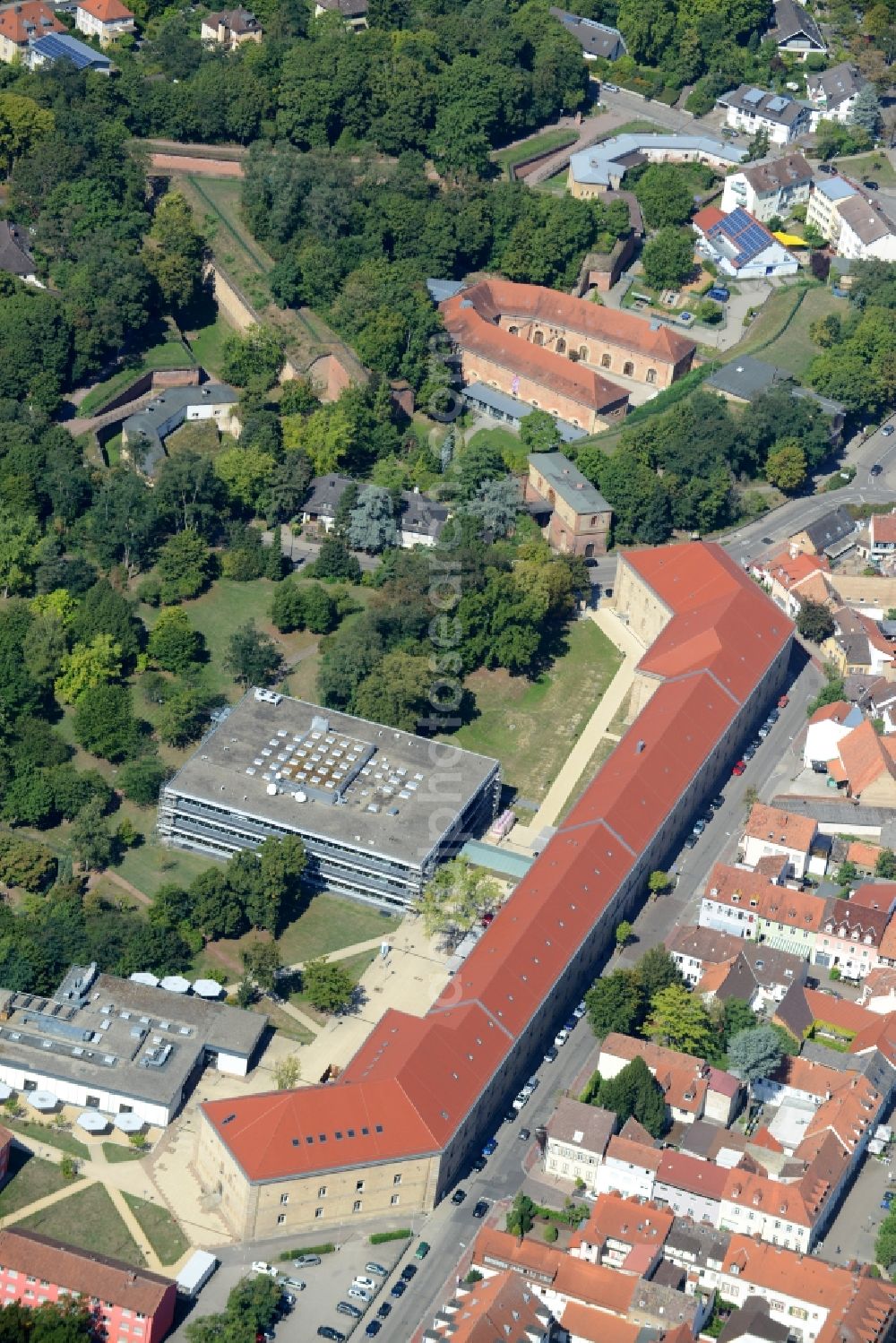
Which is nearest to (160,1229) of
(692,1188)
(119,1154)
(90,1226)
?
(90,1226)

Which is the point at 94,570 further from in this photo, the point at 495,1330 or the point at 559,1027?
the point at 495,1330

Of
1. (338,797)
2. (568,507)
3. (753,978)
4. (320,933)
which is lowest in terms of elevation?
(320,933)

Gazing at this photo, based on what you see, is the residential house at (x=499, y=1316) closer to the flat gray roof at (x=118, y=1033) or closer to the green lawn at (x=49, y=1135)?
the flat gray roof at (x=118, y=1033)

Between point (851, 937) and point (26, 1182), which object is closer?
point (26, 1182)

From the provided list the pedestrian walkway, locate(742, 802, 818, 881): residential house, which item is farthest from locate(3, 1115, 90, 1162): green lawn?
locate(742, 802, 818, 881): residential house

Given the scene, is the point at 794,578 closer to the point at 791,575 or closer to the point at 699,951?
the point at 791,575

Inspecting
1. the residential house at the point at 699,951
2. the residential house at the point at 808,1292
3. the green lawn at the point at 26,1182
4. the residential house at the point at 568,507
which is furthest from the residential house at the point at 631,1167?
the residential house at the point at 568,507

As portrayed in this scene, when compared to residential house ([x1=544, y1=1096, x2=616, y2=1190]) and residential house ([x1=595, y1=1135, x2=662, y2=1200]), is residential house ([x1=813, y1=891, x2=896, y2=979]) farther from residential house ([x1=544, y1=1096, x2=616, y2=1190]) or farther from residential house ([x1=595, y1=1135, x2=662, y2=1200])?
residential house ([x1=595, y1=1135, x2=662, y2=1200])
